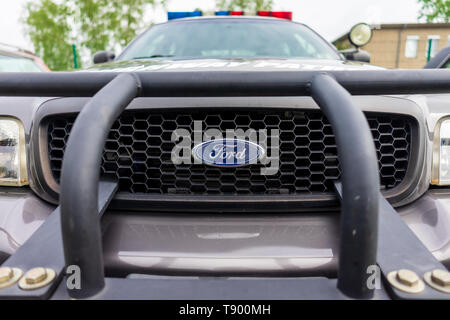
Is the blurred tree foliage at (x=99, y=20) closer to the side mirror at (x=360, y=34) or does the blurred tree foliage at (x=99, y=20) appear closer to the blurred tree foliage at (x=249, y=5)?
the blurred tree foliage at (x=249, y=5)

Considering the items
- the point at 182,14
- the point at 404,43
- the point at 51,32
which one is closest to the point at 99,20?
the point at 51,32

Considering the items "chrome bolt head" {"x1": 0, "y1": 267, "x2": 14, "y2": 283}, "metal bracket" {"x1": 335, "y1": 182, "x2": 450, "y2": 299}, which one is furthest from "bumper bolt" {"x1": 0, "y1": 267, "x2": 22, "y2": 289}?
"metal bracket" {"x1": 335, "y1": 182, "x2": 450, "y2": 299}

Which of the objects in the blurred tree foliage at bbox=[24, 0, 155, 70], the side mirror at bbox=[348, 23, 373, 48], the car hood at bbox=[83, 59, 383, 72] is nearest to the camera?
the car hood at bbox=[83, 59, 383, 72]

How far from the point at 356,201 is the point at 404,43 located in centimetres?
3338

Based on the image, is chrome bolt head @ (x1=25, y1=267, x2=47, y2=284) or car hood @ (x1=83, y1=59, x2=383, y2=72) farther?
car hood @ (x1=83, y1=59, x2=383, y2=72)

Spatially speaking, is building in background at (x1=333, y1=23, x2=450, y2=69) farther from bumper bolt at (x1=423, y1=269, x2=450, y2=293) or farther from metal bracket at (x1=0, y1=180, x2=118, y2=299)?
metal bracket at (x1=0, y1=180, x2=118, y2=299)

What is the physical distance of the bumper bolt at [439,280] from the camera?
2.60 feet

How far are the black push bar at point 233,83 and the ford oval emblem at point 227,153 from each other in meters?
0.20

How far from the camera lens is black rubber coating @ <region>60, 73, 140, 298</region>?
76 centimetres

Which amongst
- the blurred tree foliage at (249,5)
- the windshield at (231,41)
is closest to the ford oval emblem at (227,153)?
the windshield at (231,41)

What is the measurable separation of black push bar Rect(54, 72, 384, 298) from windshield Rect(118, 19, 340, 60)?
1.43m

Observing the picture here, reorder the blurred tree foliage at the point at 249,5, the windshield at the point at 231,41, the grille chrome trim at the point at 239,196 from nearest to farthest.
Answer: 1. the grille chrome trim at the point at 239,196
2. the windshield at the point at 231,41
3. the blurred tree foliage at the point at 249,5

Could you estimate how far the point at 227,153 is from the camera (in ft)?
3.58

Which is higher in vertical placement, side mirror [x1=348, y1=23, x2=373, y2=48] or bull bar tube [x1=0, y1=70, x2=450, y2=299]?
side mirror [x1=348, y1=23, x2=373, y2=48]
